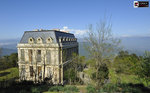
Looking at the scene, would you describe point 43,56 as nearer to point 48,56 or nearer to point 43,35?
point 48,56

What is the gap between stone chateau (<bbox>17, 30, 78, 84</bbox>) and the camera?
906 inches

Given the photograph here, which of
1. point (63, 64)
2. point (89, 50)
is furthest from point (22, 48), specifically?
point (89, 50)

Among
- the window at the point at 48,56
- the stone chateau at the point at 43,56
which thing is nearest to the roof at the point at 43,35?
the stone chateau at the point at 43,56

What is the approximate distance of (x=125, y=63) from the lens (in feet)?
73.3

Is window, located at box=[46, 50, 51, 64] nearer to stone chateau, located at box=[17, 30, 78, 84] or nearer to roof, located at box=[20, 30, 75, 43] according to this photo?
stone chateau, located at box=[17, 30, 78, 84]

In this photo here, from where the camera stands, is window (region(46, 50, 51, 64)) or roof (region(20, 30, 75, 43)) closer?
window (region(46, 50, 51, 64))

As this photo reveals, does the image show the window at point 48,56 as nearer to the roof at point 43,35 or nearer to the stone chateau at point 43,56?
the stone chateau at point 43,56

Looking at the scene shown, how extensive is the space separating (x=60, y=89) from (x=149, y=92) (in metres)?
8.03

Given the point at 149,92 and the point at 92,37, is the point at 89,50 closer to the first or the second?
the point at 92,37

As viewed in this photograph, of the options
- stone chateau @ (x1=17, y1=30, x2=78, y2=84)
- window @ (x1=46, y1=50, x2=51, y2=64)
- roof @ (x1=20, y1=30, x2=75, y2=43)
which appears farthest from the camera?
roof @ (x1=20, y1=30, x2=75, y2=43)

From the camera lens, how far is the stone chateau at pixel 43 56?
75.5 ft

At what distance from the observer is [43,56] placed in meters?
23.8

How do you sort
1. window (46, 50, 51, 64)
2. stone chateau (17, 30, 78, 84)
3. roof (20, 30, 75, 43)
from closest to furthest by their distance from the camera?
stone chateau (17, 30, 78, 84) → window (46, 50, 51, 64) → roof (20, 30, 75, 43)

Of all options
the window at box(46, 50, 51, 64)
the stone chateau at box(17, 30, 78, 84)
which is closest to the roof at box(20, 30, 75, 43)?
the stone chateau at box(17, 30, 78, 84)
